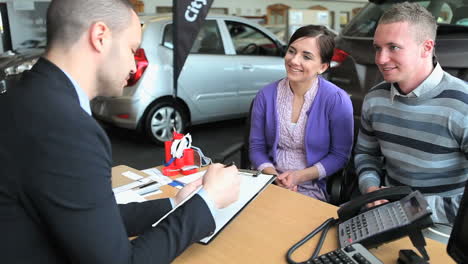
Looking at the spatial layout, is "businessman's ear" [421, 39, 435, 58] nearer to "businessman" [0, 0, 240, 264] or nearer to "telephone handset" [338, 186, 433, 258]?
"telephone handset" [338, 186, 433, 258]

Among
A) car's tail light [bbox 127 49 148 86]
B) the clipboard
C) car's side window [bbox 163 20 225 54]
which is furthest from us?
car's side window [bbox 163 20 225 54]

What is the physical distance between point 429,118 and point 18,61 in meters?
4.64

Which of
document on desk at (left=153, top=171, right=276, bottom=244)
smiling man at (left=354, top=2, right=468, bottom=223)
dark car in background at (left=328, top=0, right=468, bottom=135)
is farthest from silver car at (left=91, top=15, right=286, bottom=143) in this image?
smiling man at (left=354, top=2, right=468, bottom=223)

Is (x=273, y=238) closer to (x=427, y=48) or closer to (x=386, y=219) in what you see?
(x=386, y=219)

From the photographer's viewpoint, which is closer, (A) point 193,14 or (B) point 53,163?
(B) point 53,163

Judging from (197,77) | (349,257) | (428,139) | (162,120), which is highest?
(428,139)

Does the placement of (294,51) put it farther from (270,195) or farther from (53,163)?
(53,163)

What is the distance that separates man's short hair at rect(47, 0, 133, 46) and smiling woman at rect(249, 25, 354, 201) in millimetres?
1223

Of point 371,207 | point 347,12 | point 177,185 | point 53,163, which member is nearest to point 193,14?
point 177,185

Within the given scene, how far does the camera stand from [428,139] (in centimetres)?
151

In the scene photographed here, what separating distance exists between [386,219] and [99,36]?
850mm

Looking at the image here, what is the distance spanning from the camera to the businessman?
0.73 meters

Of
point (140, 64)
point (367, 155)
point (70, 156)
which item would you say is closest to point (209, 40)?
point (140, 64)

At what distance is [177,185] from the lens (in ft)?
5.12
